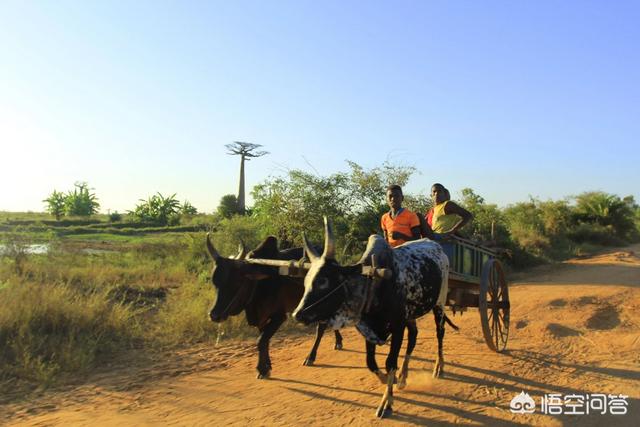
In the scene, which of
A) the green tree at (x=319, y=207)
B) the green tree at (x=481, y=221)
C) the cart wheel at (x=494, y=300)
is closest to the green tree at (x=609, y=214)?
the green tree at (x=481, y=221)

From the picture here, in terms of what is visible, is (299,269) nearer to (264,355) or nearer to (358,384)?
(264,355)

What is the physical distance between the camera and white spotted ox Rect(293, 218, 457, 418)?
3955 millimetres

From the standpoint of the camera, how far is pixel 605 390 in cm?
487

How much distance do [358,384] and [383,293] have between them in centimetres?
149

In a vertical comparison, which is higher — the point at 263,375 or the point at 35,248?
the point at 35,248

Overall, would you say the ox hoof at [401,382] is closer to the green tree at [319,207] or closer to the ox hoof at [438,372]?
the ox hoof at [438,372]

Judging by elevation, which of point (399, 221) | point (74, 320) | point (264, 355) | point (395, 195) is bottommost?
point (264, 355)

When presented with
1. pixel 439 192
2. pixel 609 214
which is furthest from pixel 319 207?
pixel 609 214

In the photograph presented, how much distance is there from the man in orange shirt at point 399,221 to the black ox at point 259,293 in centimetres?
128

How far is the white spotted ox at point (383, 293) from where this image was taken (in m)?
3.96

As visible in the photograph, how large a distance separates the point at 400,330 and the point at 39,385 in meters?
4.09

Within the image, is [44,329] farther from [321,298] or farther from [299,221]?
[299,221]

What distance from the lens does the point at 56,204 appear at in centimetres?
4859

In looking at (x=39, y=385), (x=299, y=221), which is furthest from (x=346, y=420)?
(x=299, y=221)
